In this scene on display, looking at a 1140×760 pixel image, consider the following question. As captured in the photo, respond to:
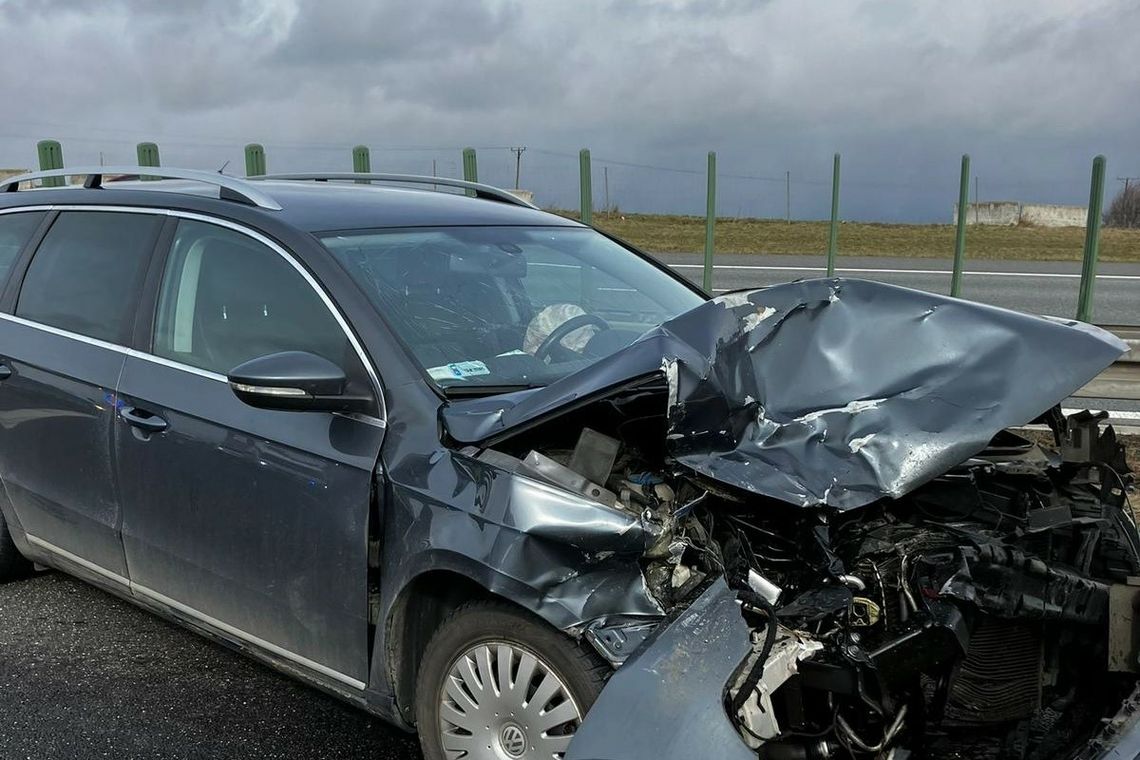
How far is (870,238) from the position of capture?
2453cm

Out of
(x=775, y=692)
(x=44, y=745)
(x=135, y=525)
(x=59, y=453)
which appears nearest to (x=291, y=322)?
(x=135, y=525)

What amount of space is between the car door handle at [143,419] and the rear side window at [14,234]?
1264mm

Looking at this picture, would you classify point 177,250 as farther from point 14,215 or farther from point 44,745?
point 44,745

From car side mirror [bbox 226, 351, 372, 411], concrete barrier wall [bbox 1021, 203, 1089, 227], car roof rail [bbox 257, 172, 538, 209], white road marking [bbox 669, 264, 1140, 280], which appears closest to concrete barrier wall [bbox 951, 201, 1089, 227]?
concrete barrier wall [bbox 1021, 203, 1089, 227]

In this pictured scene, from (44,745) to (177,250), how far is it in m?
1.67

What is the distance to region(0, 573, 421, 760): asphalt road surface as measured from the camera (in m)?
3.25

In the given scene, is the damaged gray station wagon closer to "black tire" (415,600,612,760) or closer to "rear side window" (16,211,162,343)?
"black tire" (415,600,612,760)

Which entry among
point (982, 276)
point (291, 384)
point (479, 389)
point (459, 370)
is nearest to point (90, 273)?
point (291, 384)

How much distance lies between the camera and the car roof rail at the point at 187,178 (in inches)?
139

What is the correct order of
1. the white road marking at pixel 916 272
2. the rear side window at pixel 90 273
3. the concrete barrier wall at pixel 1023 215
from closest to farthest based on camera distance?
the rear side window at pixel 90 273
the white road marking at pixel 916 272
the concrete barrier wall at pixel 1023 215

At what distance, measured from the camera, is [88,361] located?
12.0 ft

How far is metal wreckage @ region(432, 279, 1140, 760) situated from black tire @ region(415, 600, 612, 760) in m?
0.09

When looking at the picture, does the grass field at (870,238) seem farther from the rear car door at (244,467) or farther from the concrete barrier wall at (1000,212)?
the rear car door at (244,467)

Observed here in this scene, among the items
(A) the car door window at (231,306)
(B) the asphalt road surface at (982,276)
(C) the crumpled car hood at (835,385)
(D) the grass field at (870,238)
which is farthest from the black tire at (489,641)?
(D) the grass field at (870,238)
